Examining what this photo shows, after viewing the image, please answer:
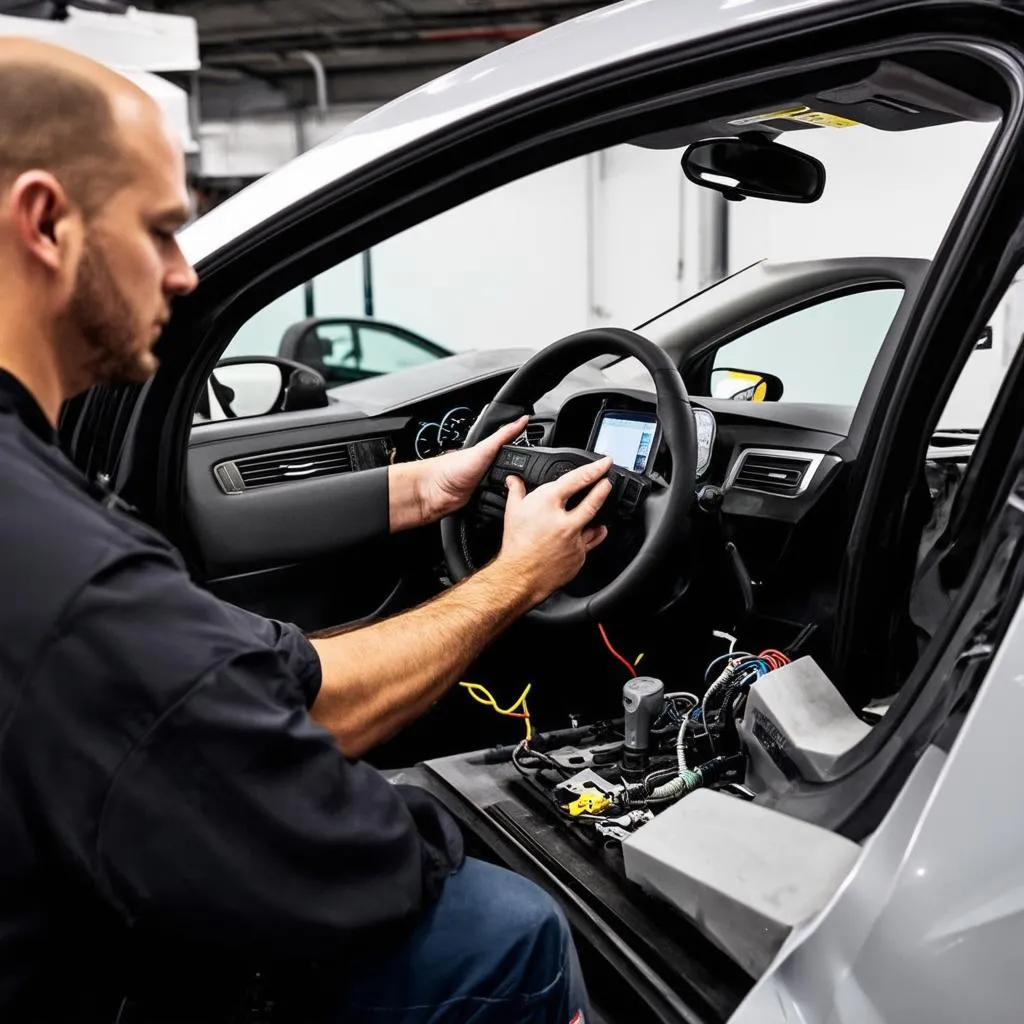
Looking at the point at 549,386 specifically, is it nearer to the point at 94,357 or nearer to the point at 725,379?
the point at 725,379

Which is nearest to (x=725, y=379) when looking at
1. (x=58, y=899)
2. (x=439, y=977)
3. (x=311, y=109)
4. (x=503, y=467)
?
(x=503, y=467)

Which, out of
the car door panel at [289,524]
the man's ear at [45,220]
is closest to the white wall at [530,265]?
the car door panel at [289,524]

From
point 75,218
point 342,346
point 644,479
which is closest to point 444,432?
point 644,479

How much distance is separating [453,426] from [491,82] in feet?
4.25

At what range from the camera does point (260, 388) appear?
2.94 m

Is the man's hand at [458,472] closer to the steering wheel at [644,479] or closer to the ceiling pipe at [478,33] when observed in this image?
the steering wheel at [644,479]

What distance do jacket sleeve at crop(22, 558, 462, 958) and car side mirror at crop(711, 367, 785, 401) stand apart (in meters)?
1.69

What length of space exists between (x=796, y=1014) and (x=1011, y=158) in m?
1.00

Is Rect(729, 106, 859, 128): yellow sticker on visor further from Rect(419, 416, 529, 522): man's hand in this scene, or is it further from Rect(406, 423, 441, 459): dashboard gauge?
Rect(406, 423, 441, 459): dashboard gauge

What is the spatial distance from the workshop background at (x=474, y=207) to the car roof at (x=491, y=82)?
500 cm

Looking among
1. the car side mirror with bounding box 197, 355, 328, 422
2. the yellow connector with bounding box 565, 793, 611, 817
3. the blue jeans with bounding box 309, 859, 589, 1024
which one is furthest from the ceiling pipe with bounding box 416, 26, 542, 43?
the blue jeans with bounding box 309, 859, 589, 1024

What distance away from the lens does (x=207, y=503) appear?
2.13 meters

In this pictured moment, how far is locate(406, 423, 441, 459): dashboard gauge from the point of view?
2.51 meters

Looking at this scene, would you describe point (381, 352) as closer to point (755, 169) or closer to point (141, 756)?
point (755, 169)
